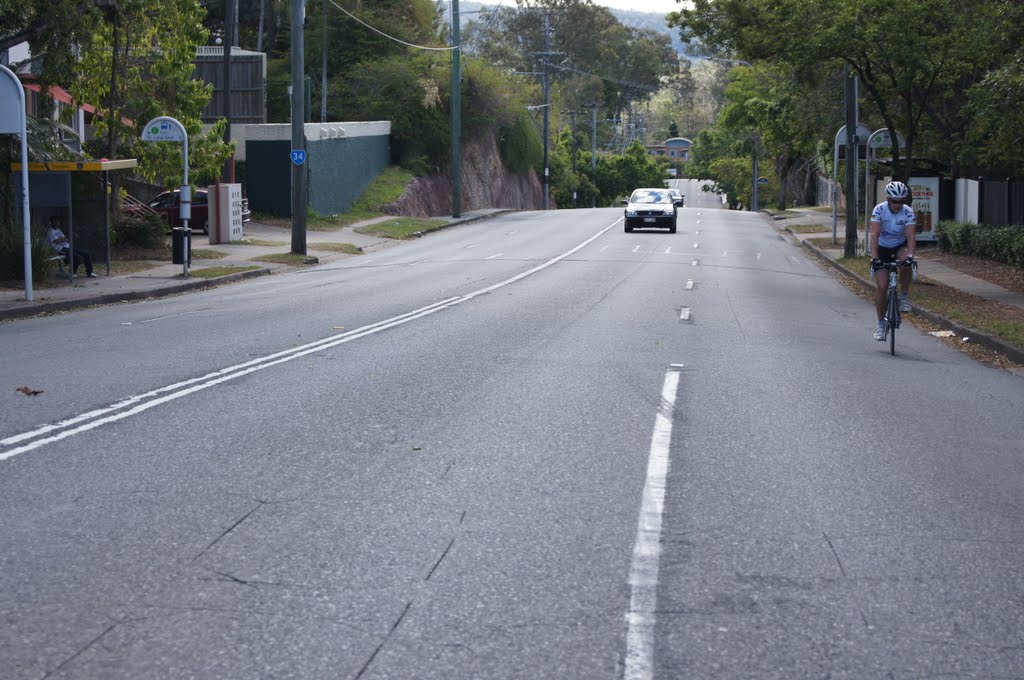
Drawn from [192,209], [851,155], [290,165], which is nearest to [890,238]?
[851,155]

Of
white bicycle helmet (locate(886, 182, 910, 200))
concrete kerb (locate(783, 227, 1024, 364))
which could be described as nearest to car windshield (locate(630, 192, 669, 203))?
concrete kerb (locate(783, 227, 1024, 364))

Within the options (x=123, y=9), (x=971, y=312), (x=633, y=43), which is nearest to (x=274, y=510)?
(x=971, y=312)

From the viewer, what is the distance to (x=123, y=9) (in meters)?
26.2

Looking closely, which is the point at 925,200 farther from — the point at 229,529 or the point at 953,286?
the point at 229,529

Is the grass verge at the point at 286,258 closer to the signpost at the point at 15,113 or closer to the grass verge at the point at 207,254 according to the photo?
the grass verge at the point at 207,254

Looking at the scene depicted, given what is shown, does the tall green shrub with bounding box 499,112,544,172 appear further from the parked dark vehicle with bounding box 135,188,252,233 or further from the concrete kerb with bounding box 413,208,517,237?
the parked dark vehicle with bounding box 135,188,252,233

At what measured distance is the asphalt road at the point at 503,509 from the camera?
4832mm

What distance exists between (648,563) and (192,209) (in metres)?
33.5

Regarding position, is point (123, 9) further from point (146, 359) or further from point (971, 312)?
point (971, 312)

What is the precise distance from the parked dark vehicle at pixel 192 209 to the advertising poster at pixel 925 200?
65.1 ft

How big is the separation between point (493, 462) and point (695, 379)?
414 centimetres

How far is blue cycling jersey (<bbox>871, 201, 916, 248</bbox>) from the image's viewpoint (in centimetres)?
1435

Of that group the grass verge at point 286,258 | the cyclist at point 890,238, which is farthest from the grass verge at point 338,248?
the cyclist at point 890,238

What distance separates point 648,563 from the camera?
5855mm
